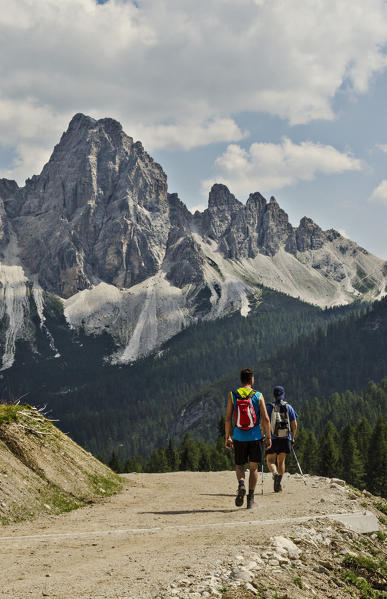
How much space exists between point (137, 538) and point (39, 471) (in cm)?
772

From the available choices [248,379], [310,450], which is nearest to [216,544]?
[248,379]

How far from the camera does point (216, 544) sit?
1320 cm

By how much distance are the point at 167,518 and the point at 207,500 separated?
4496 millimetres

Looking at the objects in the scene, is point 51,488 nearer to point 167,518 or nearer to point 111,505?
point 111,505

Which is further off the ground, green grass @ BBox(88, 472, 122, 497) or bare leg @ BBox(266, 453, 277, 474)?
bare leg @ BBox(266, 453, 277, 474)

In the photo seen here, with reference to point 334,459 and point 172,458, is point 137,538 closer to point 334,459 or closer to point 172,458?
point 334,459

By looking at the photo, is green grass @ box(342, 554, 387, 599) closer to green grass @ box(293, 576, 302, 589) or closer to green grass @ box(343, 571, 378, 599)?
green grass @ box(343, 571, 378, 599)

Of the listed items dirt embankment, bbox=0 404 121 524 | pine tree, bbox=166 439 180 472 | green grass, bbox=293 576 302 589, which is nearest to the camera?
green grass, bbox=293 576 302 589

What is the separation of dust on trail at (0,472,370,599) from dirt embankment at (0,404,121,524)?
0.75 metres

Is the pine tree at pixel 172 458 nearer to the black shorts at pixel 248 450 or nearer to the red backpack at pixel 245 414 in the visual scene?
the black shorts at pixel 248 450

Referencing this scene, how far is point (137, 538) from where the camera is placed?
1456 centimetres

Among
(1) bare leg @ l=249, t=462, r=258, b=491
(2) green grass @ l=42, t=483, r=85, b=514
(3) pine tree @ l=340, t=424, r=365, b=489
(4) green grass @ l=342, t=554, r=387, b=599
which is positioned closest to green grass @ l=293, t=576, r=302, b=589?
(4) green grass @ l=342, t=554, r=387, b=599

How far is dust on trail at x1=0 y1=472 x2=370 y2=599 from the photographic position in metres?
10.4

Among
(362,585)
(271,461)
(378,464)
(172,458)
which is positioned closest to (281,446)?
(271,461)
